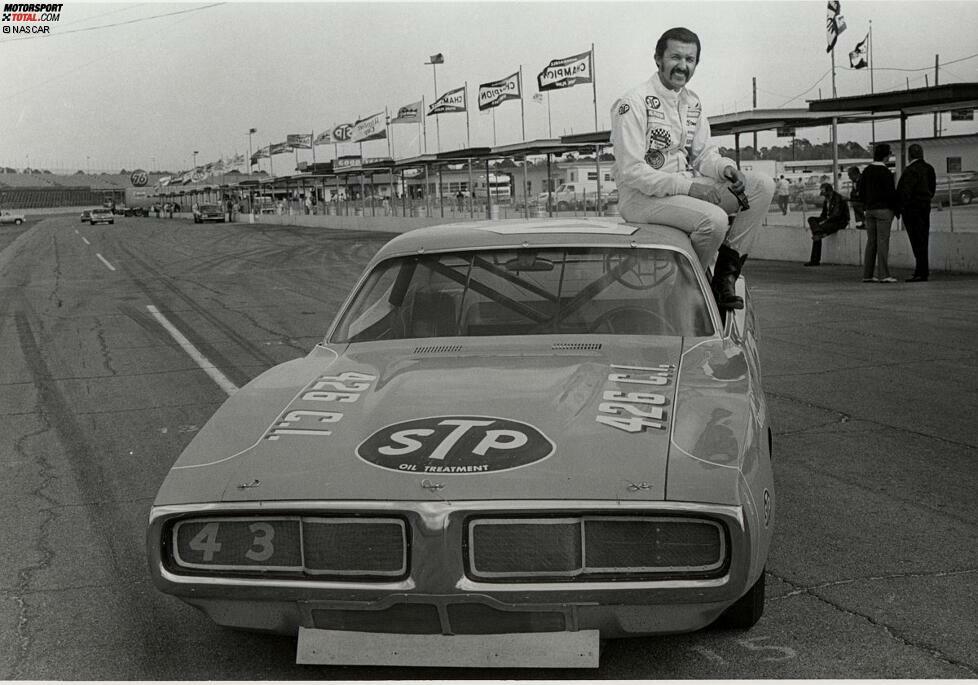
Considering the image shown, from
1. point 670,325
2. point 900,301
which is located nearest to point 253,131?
point 900,301

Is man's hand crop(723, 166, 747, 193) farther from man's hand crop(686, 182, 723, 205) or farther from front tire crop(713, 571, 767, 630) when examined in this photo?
front tire crop(713, 571, 767, 630)

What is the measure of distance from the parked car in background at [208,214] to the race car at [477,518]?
2842 inches

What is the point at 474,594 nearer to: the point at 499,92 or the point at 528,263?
the point at 528,263

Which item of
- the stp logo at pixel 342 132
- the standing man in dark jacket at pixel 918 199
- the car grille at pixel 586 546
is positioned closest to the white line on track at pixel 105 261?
the standing man in dark jacket at pixel 918 199

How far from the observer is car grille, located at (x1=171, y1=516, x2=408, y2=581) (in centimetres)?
292

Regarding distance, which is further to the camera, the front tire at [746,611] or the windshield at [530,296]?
the windshield at [530,296]

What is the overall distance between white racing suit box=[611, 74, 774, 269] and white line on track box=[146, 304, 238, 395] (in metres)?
3.05

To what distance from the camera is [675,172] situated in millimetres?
5629

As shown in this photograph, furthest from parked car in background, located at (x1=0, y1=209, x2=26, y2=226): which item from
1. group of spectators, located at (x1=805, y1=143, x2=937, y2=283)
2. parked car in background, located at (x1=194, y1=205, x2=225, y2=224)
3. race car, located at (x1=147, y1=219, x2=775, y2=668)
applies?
race car, located at (x1=147, y1=219, x2=775, y2=668)

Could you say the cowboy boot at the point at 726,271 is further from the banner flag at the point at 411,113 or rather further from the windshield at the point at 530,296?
the banner flag at the point at 411,113

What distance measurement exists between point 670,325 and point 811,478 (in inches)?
58.7

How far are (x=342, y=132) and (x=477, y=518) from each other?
65.5 m

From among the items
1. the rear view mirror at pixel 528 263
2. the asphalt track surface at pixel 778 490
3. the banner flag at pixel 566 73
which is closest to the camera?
the asphalt track surface at pixel 778 490

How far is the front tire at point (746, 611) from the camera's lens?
11.0 feet
